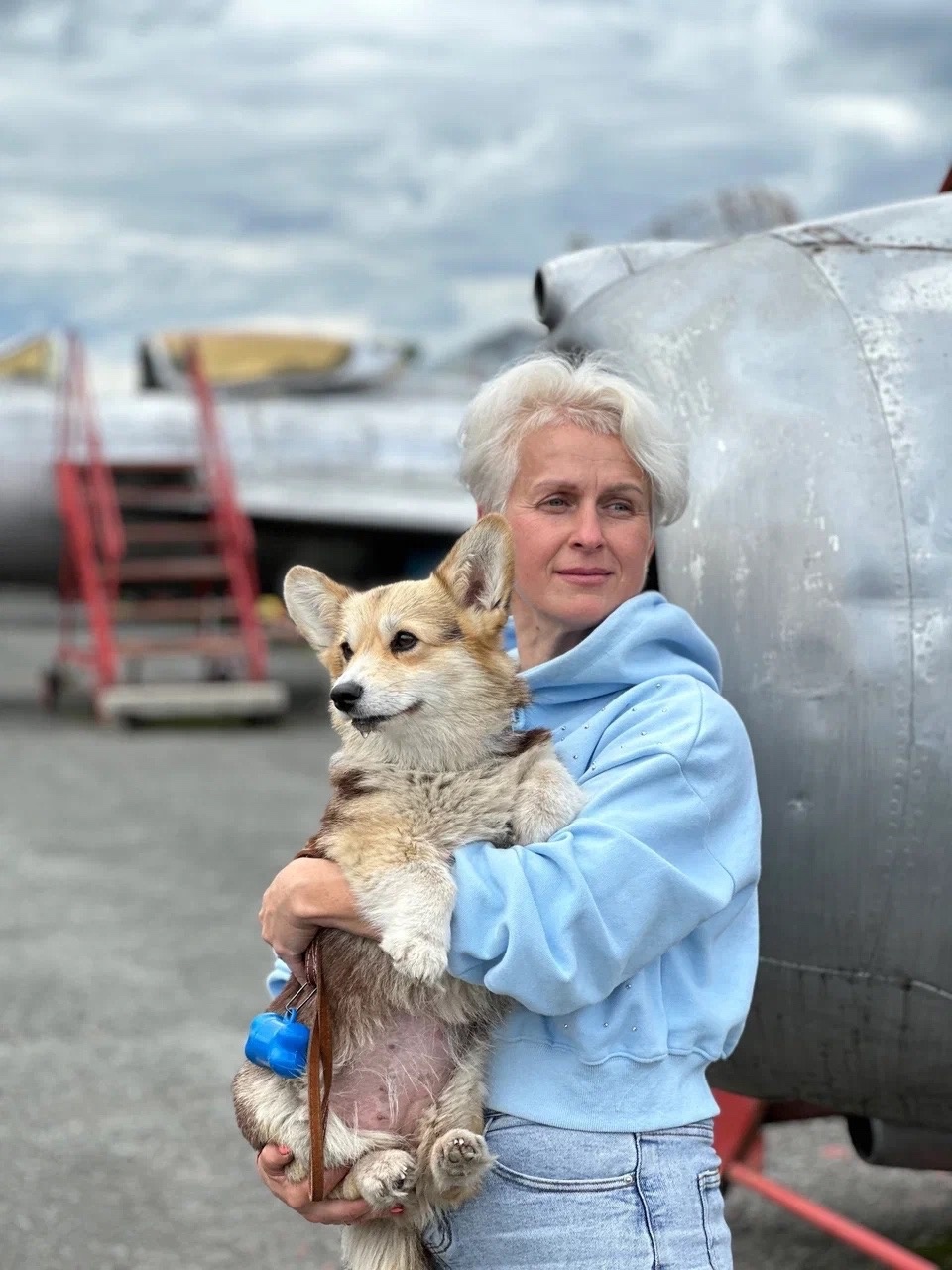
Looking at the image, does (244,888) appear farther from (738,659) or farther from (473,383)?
(473,383)

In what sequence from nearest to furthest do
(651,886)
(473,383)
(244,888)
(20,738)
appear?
1. (651,886)
2. (244,888)
3. (20,738)
4. (473,383)

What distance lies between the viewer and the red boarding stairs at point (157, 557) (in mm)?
13133

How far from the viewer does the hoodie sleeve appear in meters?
1.91

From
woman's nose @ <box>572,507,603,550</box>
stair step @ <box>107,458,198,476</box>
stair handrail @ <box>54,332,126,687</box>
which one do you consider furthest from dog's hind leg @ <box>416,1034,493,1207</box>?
stair step @ <box>107,458,198,476</box>

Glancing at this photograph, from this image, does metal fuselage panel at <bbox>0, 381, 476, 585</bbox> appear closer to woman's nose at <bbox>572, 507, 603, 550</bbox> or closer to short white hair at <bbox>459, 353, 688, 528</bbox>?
short white hair at <bbox>459, 353, 688, 528</bbox>

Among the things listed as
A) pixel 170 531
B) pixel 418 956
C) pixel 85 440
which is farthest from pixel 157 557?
pixel 418 956

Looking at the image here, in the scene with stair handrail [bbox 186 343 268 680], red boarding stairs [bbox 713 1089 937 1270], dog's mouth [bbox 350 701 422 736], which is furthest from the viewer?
stair handrail [bbox 186 343 268 680]

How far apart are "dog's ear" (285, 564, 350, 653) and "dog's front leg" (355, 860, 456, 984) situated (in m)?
0.43

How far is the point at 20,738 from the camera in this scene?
508 inches

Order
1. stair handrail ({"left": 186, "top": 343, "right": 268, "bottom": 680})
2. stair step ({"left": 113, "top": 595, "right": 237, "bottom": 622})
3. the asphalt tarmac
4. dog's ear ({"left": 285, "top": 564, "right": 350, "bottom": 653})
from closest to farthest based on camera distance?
dog's ear ({"left": 285, "top": 564, "right": 350, "bottom": 653}), the asphalt tarmac, stair handrail ({"left": 186, "top": 343, "right": 268, "bottom": 680}), stair step ({"left": 113, "top": 595, "right": 237, "bottom": 622})

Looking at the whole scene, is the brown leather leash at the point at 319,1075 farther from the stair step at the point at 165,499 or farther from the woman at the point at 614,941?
the stair step at the point at 165,499

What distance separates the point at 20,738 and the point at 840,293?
1136cm

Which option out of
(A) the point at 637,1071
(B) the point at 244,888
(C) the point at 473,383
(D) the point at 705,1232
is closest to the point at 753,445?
(A) the point at 637,1071

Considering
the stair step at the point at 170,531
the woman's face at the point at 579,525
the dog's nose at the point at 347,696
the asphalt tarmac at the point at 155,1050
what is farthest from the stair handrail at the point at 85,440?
the dog's nose at the point at 347,696
